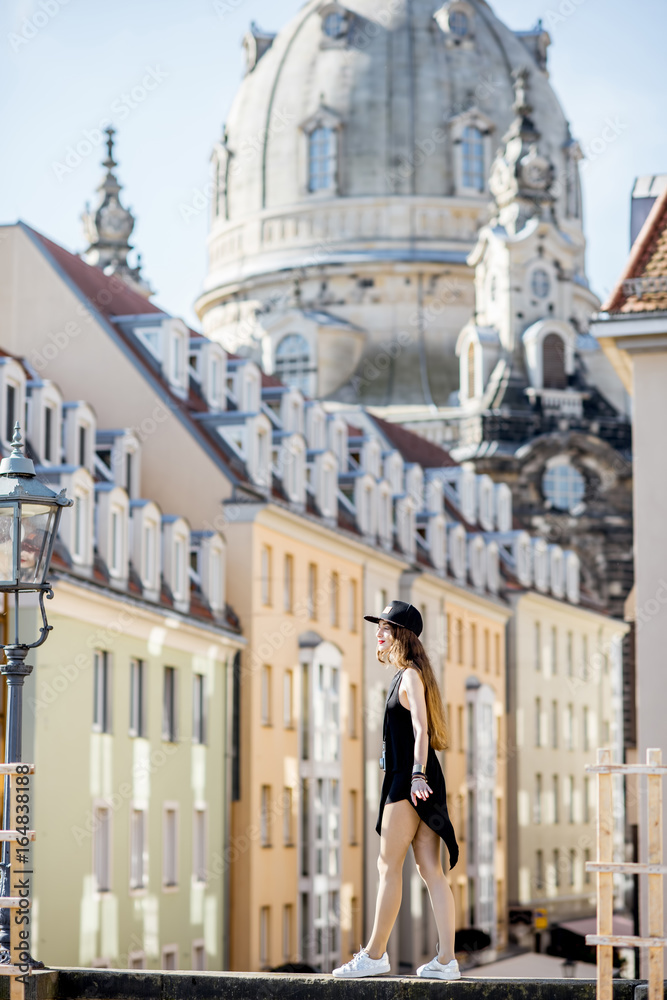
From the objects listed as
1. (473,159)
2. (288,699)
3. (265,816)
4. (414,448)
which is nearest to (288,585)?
(288,699)

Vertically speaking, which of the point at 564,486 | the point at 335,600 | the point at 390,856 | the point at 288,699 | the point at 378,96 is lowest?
the point at 390,856

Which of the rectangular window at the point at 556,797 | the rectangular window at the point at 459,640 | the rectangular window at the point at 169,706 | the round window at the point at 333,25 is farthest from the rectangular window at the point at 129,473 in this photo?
the round window at the point at 333,25

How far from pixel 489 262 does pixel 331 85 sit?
13932mm

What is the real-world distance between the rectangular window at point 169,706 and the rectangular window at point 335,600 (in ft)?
31.0

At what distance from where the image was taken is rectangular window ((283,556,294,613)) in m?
43.2

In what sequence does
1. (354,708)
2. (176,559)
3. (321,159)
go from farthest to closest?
(321,159) → (354,708) → (176,559)

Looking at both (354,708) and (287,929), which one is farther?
(354,708)

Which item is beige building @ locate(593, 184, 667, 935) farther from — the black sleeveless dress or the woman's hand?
the woman's hand

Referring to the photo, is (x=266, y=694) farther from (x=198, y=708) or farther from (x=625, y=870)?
(x=625, y=870)

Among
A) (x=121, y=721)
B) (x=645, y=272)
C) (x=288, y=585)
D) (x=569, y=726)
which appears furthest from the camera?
(x=569, y=726)

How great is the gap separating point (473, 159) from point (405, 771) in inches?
3397

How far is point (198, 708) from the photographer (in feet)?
126

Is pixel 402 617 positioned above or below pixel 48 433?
below

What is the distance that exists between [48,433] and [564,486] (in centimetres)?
5098
